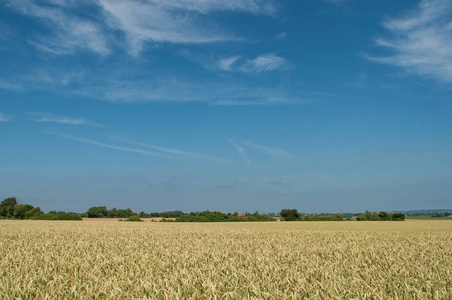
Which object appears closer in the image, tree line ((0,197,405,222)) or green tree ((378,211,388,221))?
tree line ((0,197,405,222))

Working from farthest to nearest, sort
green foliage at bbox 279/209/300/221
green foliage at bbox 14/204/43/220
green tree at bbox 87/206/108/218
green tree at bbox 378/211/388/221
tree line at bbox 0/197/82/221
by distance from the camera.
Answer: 1. green tree at bbox 87/206/108/218
2. green tree at bbox 378/211/388/221
3. green foliage at bbox 279/209/300/221
4. green foliage at bbox 14/204/43/220
5. tree line at bbox 0/197/82/221

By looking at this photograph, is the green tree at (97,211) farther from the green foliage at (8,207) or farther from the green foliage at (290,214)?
the green foliage at (290,214)

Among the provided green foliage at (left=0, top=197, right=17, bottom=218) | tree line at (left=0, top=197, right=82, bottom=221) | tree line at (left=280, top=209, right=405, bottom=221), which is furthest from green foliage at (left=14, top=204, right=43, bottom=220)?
tree line at (left=280, top=209, right=405, bottom=221)

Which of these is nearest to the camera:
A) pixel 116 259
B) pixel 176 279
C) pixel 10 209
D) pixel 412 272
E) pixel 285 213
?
pixel 176 279

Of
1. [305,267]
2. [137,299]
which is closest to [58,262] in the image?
[137,299]

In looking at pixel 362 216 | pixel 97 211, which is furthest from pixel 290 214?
pixel 97 211

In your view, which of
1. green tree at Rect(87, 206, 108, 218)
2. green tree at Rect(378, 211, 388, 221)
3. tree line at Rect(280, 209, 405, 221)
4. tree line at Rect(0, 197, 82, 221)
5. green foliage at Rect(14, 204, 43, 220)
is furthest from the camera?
green tree at Rect(87, 206, 108, 218)

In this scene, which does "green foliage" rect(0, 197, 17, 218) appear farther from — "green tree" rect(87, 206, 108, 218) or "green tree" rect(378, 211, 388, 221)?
"green tree" rect(378, 211, 388, 221)

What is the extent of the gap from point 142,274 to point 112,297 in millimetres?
1935

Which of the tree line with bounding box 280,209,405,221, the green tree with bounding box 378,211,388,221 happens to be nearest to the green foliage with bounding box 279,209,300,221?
the tree line with bounding box 280,209,405,221

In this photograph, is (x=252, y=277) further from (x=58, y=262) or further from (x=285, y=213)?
(x=285, y=213)

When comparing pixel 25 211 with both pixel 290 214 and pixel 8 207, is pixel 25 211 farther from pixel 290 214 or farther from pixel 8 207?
pixel 290 214

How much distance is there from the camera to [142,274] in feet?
18.8

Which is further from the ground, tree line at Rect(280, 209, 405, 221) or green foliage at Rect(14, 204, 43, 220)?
green foliage at Rect(14, 204, 43, 220)
